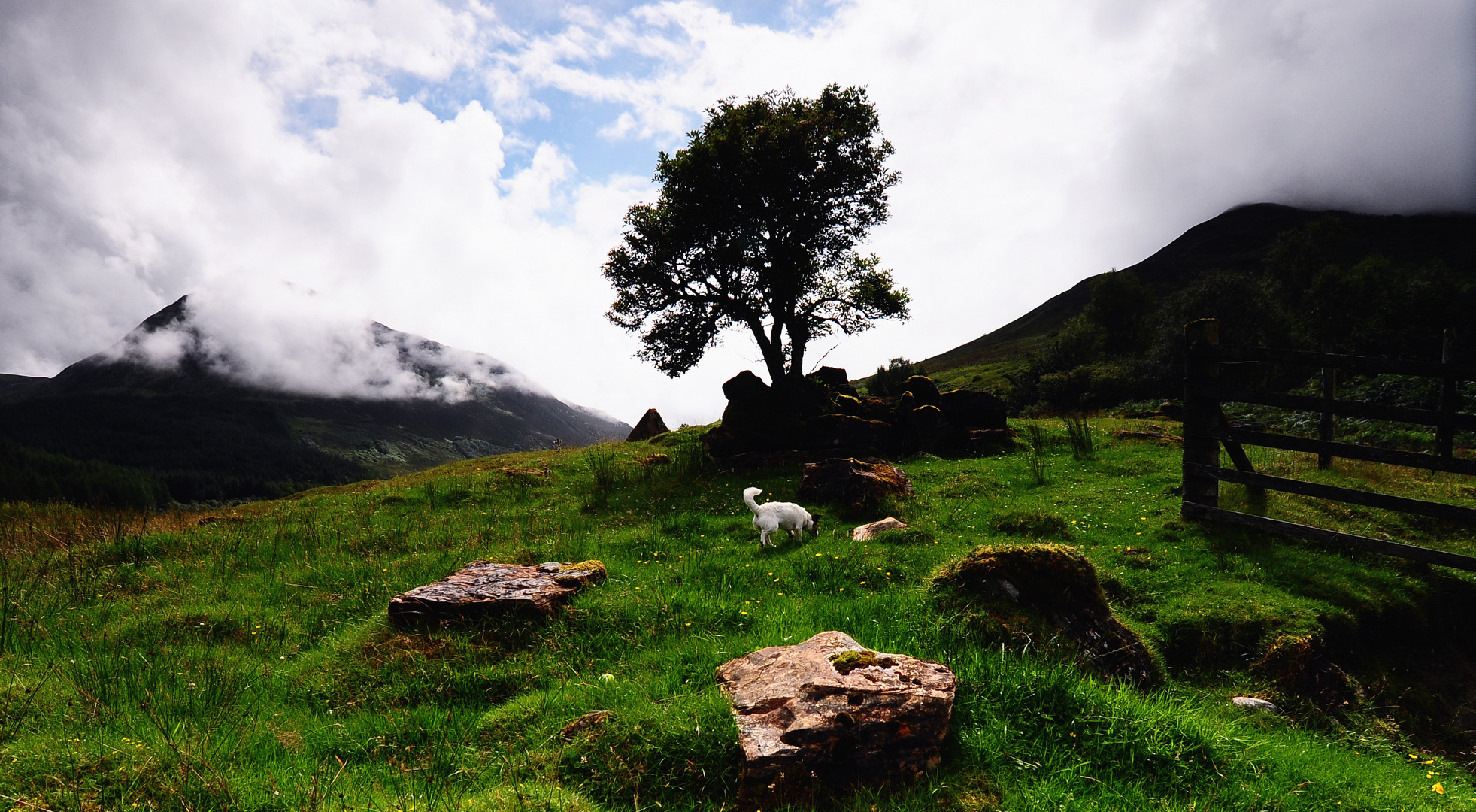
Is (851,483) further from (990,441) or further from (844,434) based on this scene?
(990,441)

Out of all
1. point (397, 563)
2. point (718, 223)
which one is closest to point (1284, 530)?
point (397, 563)

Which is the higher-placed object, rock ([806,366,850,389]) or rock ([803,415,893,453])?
rock ([806,366,850,389])

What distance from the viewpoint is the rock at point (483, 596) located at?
679 cm

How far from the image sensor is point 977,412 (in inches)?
884

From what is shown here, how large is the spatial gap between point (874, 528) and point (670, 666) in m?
6.50

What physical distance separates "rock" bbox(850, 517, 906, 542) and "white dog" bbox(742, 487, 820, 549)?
87 centimetres

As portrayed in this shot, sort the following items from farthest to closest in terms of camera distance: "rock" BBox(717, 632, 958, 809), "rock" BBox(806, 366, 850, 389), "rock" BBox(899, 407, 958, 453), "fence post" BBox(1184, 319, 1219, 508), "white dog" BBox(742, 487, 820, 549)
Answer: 1. "rock" BBox(806, 366, 850, 389)
2. "rock" BBox(899, 407, 958, 453)
3. "fence post" BBox(1184, 319, 1219, 508)
4. "white dog" BBox(742, 487, 820, 549)
5. "rock" BBox(717, 632, 958, 809)

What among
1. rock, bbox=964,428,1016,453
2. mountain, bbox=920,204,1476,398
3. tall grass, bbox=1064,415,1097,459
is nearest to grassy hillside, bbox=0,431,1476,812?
tall grass, bbox=1064,415,1097,459

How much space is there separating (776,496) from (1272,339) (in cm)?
7268

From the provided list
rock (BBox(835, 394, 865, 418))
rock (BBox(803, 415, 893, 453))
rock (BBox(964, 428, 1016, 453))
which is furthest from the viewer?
rock (BBox(835, 394, 865, 418))

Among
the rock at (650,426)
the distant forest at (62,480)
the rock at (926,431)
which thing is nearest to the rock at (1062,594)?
the rock at (926,431)

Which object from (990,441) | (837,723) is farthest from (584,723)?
(990,441)

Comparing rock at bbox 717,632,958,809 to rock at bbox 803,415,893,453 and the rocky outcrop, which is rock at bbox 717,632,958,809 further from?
rock at bbox 803,415,893,453

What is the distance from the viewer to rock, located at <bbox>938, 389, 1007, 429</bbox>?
22.4 metres
